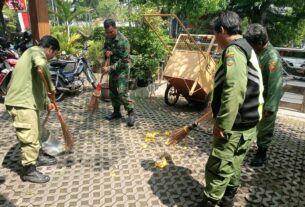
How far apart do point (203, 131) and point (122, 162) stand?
217 centimetres

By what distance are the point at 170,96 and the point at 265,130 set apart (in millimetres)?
3756

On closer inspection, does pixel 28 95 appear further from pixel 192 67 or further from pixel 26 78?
pixel 192 67

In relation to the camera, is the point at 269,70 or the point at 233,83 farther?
the point at 269,70

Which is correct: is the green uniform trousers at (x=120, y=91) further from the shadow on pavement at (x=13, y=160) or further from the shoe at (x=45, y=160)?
the shadow on pavement at (x=13, y=160)

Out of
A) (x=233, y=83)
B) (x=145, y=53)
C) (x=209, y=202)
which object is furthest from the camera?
(x=145, y=53)

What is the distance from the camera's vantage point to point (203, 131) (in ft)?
19.5

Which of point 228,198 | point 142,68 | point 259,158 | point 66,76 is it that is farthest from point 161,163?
point 142,68

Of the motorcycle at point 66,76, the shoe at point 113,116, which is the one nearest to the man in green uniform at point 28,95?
the shoe at point 113,116

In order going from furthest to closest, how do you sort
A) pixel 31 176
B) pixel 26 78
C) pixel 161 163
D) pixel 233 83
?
1. pixel 161 163
2. pixel 31 176
3. pixel 26 78
4. pixel 233 83

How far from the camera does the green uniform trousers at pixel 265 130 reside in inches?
168

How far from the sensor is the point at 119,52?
566 cm

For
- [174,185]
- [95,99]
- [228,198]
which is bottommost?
[174,185]

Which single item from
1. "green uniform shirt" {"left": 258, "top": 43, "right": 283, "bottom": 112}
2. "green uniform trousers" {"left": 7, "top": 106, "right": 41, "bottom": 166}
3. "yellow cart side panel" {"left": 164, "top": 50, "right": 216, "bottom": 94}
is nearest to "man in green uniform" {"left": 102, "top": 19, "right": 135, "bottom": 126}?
"yellow cart side panel" {"left": 164, "top": 50, "right": 216, "bottom": 94}

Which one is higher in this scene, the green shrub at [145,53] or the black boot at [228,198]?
the green shrub at [145,53]
